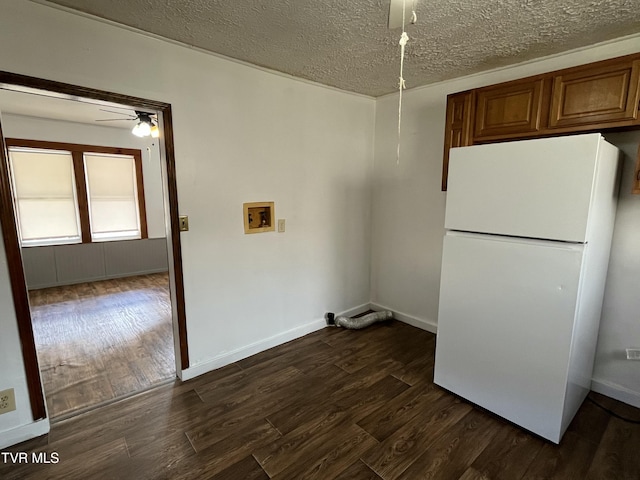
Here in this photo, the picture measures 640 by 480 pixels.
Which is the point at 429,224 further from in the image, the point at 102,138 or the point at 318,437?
the point at 102,138

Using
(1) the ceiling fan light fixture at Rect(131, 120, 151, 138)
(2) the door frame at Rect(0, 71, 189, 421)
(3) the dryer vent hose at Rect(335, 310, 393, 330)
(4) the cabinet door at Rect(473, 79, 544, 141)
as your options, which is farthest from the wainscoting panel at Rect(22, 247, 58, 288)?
(4) the cabinet door at Rect(473, 79, 544, 141)

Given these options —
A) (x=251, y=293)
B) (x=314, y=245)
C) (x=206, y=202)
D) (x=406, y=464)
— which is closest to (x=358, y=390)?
(x=406, y=464)

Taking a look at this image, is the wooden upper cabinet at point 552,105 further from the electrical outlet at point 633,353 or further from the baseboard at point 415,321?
the baseboard at point 415,321

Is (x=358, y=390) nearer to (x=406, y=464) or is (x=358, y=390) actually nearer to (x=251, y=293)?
(x=406, y=464)

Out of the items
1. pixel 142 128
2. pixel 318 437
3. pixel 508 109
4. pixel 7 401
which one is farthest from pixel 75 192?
pixel 508 109

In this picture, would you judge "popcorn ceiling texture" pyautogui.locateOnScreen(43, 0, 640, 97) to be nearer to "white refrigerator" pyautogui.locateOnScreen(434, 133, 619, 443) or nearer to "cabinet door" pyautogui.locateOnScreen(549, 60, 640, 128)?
"cabinet door" pyautogui.locateOnScreen(549, 60, 640, 128)

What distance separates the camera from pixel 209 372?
2473 mm

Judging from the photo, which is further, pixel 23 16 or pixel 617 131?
pixel 617 131

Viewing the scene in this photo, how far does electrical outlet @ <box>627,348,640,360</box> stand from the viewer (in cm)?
205

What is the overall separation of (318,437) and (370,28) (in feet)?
8.06

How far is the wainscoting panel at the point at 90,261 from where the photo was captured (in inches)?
185

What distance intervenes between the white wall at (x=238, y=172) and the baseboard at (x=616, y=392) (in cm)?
212

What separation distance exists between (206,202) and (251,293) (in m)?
0.87

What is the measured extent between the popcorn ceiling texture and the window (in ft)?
13.7
